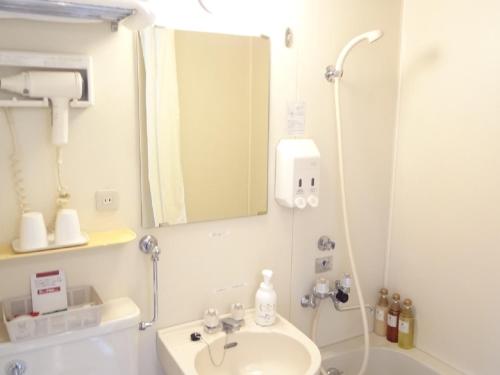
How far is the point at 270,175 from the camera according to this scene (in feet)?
5.42

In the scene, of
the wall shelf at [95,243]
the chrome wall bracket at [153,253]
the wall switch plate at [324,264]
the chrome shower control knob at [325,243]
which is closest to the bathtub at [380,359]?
the wall switch plate at [324,264]

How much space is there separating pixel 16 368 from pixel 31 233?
0.36m

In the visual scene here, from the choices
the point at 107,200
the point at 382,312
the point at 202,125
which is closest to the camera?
the point at 107,200

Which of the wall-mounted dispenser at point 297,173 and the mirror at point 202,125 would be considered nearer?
the mirror at point 202,125

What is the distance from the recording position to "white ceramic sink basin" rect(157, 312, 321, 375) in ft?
4.59

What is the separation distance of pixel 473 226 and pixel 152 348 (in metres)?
1.33

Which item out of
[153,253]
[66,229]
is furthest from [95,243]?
[153,253]

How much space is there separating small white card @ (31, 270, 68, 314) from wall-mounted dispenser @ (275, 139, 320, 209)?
834 mm

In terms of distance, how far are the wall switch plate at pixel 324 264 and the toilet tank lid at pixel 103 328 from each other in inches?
32.9

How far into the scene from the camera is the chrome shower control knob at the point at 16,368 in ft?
3.60

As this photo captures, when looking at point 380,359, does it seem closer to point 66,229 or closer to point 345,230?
point 345,230

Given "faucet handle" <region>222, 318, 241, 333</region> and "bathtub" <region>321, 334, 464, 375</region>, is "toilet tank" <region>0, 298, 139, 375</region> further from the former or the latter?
"bathtub" <region>321, 334, 464, 375</region>

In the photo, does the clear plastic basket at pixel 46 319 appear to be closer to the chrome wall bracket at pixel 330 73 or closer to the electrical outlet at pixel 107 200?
the electrical outlet at pixel 107 200

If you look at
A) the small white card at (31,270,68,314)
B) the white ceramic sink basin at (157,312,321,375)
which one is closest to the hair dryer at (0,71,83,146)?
the small white card at (31,270,68,314)
